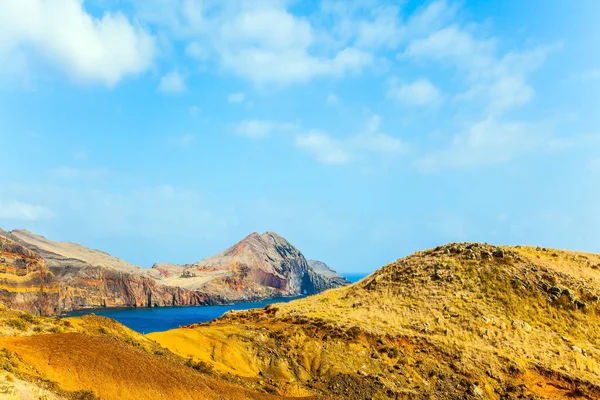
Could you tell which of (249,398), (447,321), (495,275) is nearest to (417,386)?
→ (447,321)

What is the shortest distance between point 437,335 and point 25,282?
10686 cm

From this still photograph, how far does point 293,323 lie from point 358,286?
14168 millimetres

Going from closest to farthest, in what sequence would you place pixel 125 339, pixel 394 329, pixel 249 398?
1. pixel 249 398
2. pixel 125 339
3. pixel 394 329

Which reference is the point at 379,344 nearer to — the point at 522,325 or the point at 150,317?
the point at 522,325

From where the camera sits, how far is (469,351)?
32.2m

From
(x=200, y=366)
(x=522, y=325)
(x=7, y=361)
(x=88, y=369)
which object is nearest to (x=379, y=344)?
(x=522, y=325)

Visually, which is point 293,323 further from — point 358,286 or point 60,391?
point 60,391

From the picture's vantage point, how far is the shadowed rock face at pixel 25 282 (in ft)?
314

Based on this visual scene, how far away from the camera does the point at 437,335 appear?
34125 millimetres

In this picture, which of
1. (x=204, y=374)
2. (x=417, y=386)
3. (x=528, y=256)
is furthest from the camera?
(x=528, y=256)

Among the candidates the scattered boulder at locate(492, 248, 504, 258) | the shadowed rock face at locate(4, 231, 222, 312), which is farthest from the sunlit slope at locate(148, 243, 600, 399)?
the shadowed rock face at locate(4, 231, 222, 312)

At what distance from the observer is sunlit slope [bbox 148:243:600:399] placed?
27938 mm

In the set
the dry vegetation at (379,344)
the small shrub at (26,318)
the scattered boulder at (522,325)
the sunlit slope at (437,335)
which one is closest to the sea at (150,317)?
the sunlit slope at (437,335)

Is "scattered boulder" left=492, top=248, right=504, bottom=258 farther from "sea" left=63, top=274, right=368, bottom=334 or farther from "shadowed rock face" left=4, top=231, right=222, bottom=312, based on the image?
"shadowed rock face" left=4, top=231, right=222, bottom=312
